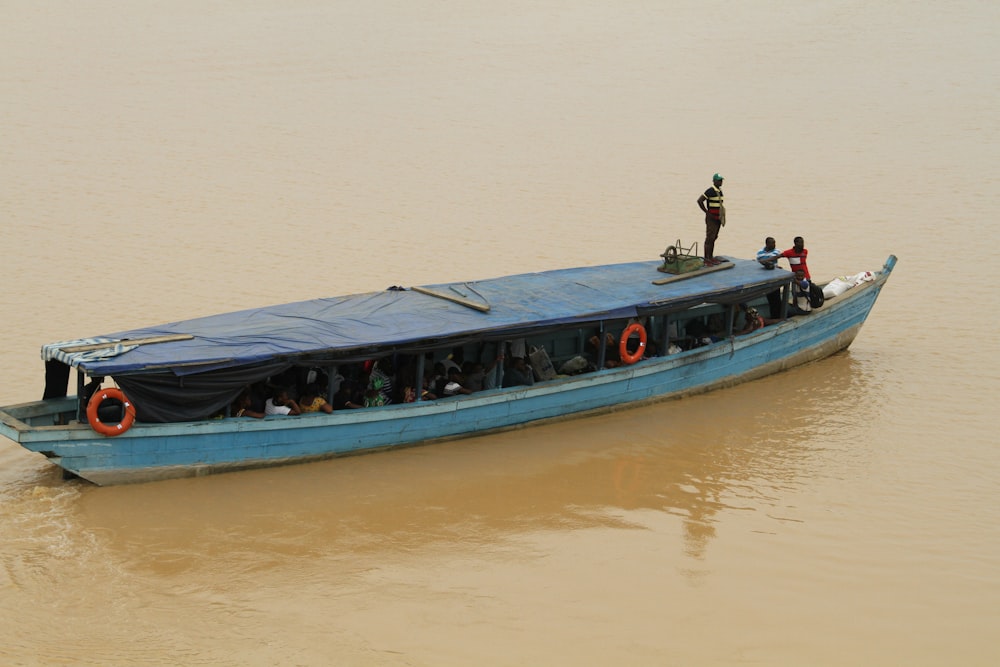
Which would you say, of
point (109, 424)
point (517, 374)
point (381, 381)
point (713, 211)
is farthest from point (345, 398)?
point (713, 211)

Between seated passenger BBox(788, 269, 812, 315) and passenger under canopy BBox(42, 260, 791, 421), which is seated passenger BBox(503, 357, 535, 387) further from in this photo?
seated passenger BBox(788, 269, 812, 315)

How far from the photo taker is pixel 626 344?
41.6 ft

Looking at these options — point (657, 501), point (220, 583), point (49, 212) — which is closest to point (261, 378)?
point (220, 583)

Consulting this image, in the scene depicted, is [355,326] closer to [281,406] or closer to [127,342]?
[281,406]

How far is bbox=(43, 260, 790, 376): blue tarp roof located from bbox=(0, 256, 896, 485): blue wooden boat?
0.02 meters

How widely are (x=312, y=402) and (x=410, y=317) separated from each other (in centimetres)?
147

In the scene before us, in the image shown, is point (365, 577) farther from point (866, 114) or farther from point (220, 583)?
point (866, 114)

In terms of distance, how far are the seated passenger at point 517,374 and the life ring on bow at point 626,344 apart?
1162 mm

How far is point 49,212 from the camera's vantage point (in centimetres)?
2017

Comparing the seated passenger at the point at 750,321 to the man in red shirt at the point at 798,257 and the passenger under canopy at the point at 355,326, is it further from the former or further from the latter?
the man in red shirt at the point at 798,257

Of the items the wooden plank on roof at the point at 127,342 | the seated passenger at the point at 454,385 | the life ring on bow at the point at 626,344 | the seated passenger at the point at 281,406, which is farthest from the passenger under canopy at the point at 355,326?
the seated passenger at the point at 454,385

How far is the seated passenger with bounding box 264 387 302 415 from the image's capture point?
10820 mm

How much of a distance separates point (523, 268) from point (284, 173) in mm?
7060

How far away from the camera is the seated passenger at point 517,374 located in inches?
475
